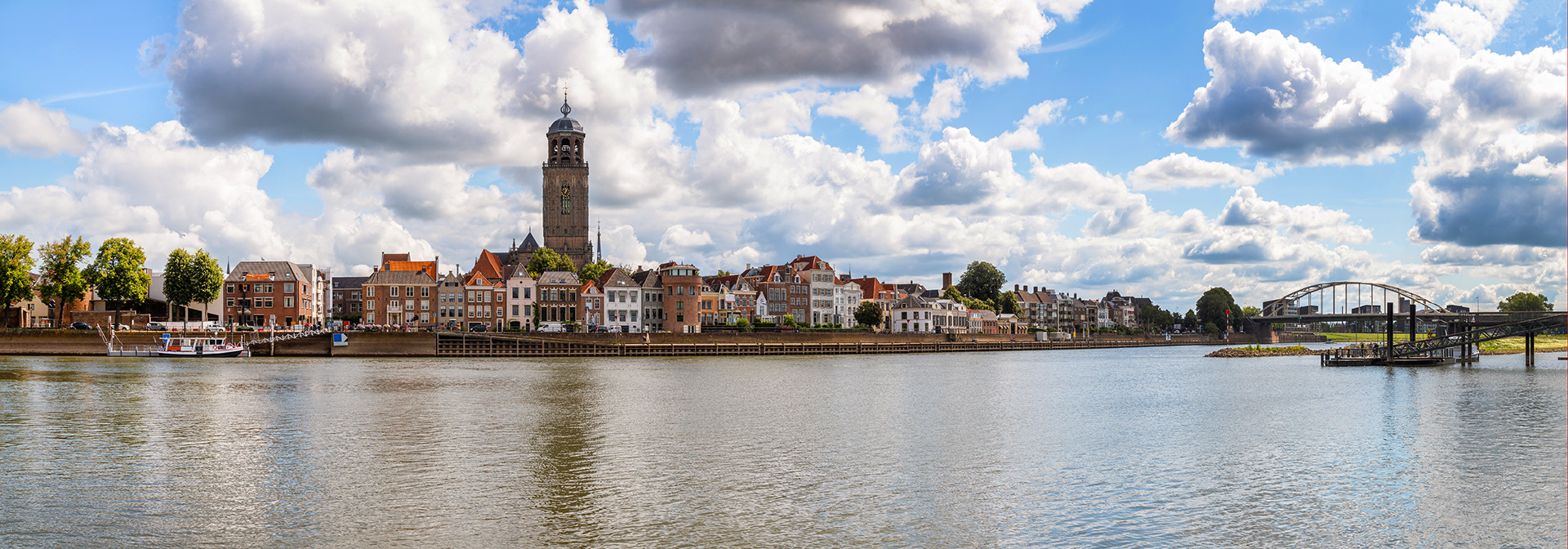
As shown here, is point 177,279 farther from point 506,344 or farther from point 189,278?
point 506,344

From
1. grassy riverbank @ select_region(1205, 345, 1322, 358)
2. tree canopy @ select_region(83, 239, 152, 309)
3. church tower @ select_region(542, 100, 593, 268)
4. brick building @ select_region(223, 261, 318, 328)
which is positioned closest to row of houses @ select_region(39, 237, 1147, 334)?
brick building @ select_region(223, 261, 318, 328)

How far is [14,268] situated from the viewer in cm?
9012

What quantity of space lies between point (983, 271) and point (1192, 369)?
105 meters

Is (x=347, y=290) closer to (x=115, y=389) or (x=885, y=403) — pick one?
(x=115, y=389)

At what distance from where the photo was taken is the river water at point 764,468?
1978 centimetres

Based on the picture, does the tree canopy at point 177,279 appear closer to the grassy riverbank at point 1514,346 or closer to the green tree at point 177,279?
the green tree at point 177,279

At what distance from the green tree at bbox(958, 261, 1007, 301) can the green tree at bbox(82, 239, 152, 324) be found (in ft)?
454

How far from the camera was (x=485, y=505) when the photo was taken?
21.9 metres

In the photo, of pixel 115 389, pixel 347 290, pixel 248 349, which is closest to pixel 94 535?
pixel 115 389

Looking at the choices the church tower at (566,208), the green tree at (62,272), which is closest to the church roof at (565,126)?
the church tower at (566,208)

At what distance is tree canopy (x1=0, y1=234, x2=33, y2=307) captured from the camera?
8981cm

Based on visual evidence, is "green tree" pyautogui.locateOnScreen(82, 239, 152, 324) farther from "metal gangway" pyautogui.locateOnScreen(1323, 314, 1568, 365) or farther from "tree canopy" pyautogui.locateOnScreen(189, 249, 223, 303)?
"metal gangway" pyautogui.locateOnScreen(1323, 314, 1568, 365)

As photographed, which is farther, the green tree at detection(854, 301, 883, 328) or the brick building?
the green tree at detection(854, 301, 883, 328)

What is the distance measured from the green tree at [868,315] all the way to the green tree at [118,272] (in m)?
91.2
